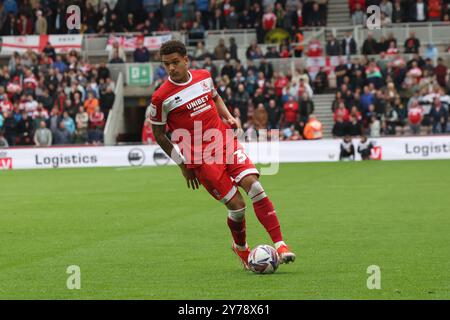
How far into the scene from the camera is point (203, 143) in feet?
37.1

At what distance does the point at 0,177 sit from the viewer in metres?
31.6

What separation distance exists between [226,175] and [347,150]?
24.3m

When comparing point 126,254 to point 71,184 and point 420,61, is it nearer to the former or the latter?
point 71,184

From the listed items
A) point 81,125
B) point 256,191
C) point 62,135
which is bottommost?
point 62,135

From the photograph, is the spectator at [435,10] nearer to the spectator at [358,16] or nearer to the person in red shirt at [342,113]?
the spectator at [358,16]

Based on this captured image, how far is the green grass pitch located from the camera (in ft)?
32.1

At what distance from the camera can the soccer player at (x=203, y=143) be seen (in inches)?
439

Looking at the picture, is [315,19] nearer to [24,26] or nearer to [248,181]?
[24,26]

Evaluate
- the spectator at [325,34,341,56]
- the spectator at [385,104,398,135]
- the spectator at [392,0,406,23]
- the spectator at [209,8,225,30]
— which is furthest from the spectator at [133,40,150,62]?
the spectator at [385,104,398,135]

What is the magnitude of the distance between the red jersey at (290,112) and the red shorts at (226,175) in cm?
2698

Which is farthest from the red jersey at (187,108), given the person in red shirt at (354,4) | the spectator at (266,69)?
the person in red shirt at (354,4)

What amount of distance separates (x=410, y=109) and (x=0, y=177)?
14595 mm

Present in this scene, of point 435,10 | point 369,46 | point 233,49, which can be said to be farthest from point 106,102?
point 435,10
